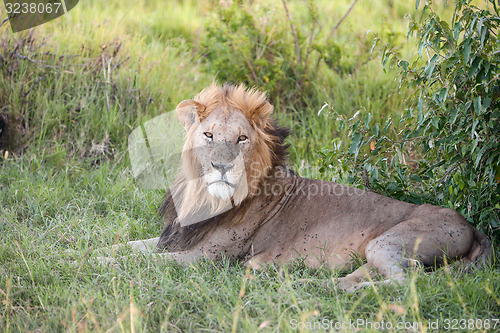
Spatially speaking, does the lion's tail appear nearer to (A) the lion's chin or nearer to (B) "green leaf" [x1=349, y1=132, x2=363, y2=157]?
(B) "green leaf" [x1=349, y1=132, x2=363, y2=157]

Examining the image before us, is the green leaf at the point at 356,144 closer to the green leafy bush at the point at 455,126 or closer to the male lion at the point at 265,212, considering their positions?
the green leafy bush at the point at 455,126

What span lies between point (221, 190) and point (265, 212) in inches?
18.6

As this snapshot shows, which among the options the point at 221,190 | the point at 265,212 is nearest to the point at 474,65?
the point at 265,212

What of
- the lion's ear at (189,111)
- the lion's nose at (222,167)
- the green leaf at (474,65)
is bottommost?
the lion's nose at (222,167)

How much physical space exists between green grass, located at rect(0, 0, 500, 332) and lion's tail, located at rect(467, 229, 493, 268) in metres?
0.16

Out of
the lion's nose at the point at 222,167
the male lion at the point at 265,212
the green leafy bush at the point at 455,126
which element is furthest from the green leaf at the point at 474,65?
the lion's nose at the point at 222,167

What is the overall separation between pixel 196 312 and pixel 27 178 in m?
2.95

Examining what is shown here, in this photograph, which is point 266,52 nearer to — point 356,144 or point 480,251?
point 356,144

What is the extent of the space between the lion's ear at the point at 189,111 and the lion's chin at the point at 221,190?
19.7 inches

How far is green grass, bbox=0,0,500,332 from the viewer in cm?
302

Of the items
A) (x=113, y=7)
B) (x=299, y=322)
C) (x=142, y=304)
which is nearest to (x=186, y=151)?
(x=142, y=304)

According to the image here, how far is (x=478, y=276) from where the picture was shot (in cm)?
330

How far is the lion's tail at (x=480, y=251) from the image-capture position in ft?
11.5

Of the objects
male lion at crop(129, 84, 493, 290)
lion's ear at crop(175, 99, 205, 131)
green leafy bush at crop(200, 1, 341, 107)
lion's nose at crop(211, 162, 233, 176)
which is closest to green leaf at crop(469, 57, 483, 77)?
male lion at crop(129, 84, 493, 290)
